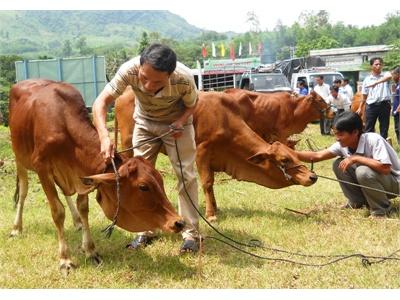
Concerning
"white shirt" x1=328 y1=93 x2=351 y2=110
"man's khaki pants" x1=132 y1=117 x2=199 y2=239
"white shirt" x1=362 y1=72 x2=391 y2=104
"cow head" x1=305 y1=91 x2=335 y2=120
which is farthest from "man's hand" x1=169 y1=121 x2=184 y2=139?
"white shirt" x1=328 y1=93 x2=351 y2=110

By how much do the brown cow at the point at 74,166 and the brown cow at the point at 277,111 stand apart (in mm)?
3428

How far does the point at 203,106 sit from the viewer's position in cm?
645

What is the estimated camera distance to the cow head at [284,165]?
5719 mm

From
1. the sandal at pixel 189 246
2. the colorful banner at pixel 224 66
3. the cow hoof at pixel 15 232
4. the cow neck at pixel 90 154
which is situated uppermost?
the colorful banner at pixel 224 66

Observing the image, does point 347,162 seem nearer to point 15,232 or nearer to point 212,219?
point 212,219

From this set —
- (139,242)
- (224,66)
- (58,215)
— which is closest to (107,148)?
(58,215)

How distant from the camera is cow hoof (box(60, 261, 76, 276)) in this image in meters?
4.50

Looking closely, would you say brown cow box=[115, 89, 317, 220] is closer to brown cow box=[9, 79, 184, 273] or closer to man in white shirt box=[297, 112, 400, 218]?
man in white shirt box=[297, 112, 400, 218]

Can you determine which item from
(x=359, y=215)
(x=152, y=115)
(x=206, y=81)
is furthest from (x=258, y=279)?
(x=206, y=81)

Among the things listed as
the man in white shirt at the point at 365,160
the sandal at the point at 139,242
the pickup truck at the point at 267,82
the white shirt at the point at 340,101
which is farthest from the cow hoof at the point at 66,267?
the pickup truck at the point at 267,82

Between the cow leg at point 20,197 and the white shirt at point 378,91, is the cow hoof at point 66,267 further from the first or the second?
the white shirt at point 378,91

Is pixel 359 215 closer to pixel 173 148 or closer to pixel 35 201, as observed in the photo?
pixel 173 148

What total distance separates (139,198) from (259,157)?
2212mm

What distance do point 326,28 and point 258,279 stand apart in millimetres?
106777
